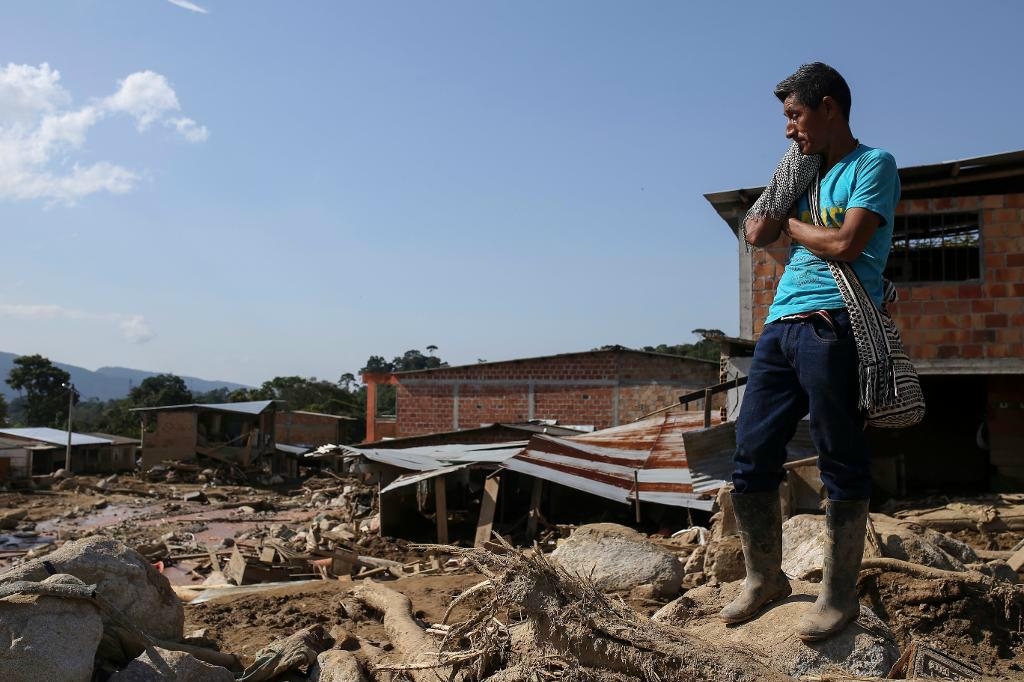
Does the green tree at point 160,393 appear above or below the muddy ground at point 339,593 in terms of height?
above

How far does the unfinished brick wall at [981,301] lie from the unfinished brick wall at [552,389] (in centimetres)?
1177

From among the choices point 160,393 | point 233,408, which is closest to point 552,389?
point 233,408

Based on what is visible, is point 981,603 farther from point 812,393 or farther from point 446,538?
point 446,538

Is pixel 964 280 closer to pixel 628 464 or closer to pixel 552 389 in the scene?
pixel 628 464

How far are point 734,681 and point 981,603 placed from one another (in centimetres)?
144

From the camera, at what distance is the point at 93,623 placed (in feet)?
12.6

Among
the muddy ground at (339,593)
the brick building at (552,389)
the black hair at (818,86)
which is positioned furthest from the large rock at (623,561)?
the brick building at (552,389)

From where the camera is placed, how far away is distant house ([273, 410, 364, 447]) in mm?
37781

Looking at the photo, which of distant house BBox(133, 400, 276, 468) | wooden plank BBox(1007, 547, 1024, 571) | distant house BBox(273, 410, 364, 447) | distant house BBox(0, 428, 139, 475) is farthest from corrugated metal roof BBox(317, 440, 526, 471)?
distant house BBox(273, 410, 364, 447)

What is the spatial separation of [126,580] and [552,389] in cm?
2041

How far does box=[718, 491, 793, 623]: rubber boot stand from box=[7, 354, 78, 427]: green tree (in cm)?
5339

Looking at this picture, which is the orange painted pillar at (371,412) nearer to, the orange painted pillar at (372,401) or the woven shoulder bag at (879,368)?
the orange painted pillar at (372,401)

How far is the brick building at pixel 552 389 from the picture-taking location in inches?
938

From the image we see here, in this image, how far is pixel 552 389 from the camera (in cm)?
2492
